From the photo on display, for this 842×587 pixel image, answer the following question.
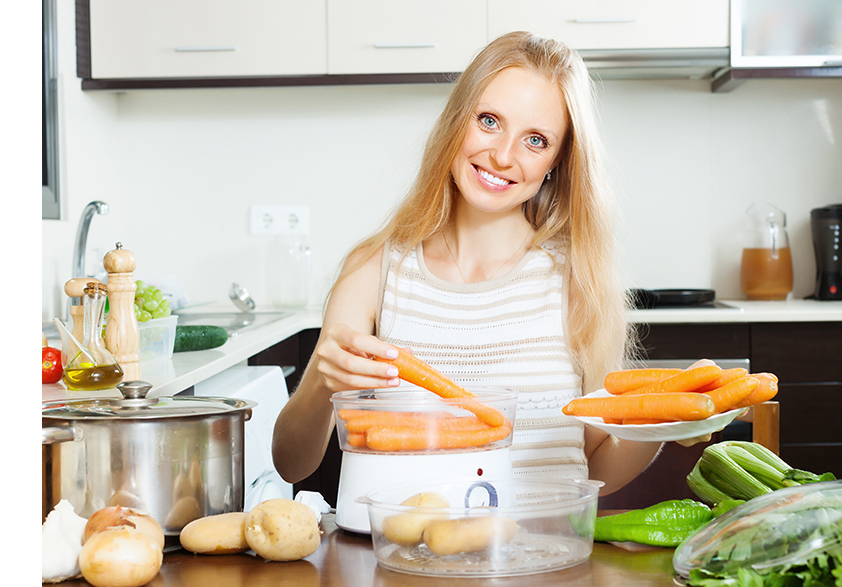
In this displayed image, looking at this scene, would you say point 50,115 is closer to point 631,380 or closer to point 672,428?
point 631,380

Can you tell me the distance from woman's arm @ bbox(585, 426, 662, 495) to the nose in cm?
45

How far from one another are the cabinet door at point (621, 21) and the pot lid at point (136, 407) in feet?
6.83

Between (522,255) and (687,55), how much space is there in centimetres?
149

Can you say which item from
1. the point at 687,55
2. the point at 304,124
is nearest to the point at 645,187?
the point at 687,55

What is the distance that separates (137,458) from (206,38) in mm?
2244

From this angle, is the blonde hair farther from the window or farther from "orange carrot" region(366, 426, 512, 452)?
the window

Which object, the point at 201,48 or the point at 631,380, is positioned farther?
the point at 201,48

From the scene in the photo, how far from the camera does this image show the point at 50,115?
2562 mm

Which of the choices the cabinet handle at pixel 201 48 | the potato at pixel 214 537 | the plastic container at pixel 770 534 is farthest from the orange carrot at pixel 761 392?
the cabinet handle at pixel 201 48

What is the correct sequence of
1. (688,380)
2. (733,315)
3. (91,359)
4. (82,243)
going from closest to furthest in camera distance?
(688,380) < (91,359) < (82,243) < (733,315)

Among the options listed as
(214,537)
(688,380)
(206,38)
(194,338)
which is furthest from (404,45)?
(214,537)

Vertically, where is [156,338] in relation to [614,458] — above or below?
above

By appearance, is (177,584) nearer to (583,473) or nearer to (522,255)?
(583,473)

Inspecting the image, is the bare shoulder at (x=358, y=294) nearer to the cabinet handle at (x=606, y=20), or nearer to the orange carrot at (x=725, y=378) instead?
the orange carrot at (x=725, y=378)
